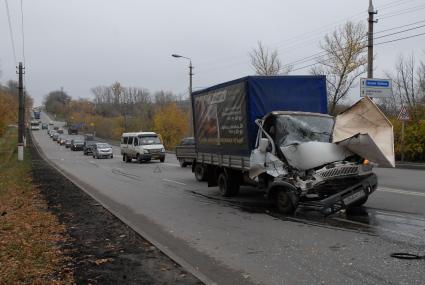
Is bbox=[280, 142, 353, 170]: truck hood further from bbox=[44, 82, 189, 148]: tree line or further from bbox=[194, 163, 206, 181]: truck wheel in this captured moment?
bbox=[44, 82, 189, 148]: tree line

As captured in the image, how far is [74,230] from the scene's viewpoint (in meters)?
9.75

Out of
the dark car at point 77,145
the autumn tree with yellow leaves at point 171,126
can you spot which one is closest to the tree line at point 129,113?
the autumn tree with yellow leaves at point 171,126

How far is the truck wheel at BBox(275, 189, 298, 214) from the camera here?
10.6 metres

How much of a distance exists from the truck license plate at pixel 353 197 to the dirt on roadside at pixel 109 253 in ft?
12.7

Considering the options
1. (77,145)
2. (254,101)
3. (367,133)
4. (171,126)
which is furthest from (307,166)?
(171,126)

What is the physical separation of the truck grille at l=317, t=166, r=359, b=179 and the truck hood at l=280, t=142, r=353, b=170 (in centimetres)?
32

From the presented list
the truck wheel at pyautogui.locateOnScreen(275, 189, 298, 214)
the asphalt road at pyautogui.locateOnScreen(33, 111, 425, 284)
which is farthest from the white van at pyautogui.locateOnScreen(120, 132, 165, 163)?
the truck wheel at pyautogui.locateOnScreen(275, 189, 298, 214)

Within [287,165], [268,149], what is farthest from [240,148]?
[287,165]

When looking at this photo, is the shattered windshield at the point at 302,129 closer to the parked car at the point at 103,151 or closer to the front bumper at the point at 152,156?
A: the front bumper at the point at 152,156

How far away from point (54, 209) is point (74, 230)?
3162 millimetres

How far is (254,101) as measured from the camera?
497 inches

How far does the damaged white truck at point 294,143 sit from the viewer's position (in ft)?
32.4

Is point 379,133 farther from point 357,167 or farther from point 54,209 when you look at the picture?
point 54,209

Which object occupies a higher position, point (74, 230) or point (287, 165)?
point (287, 165)
